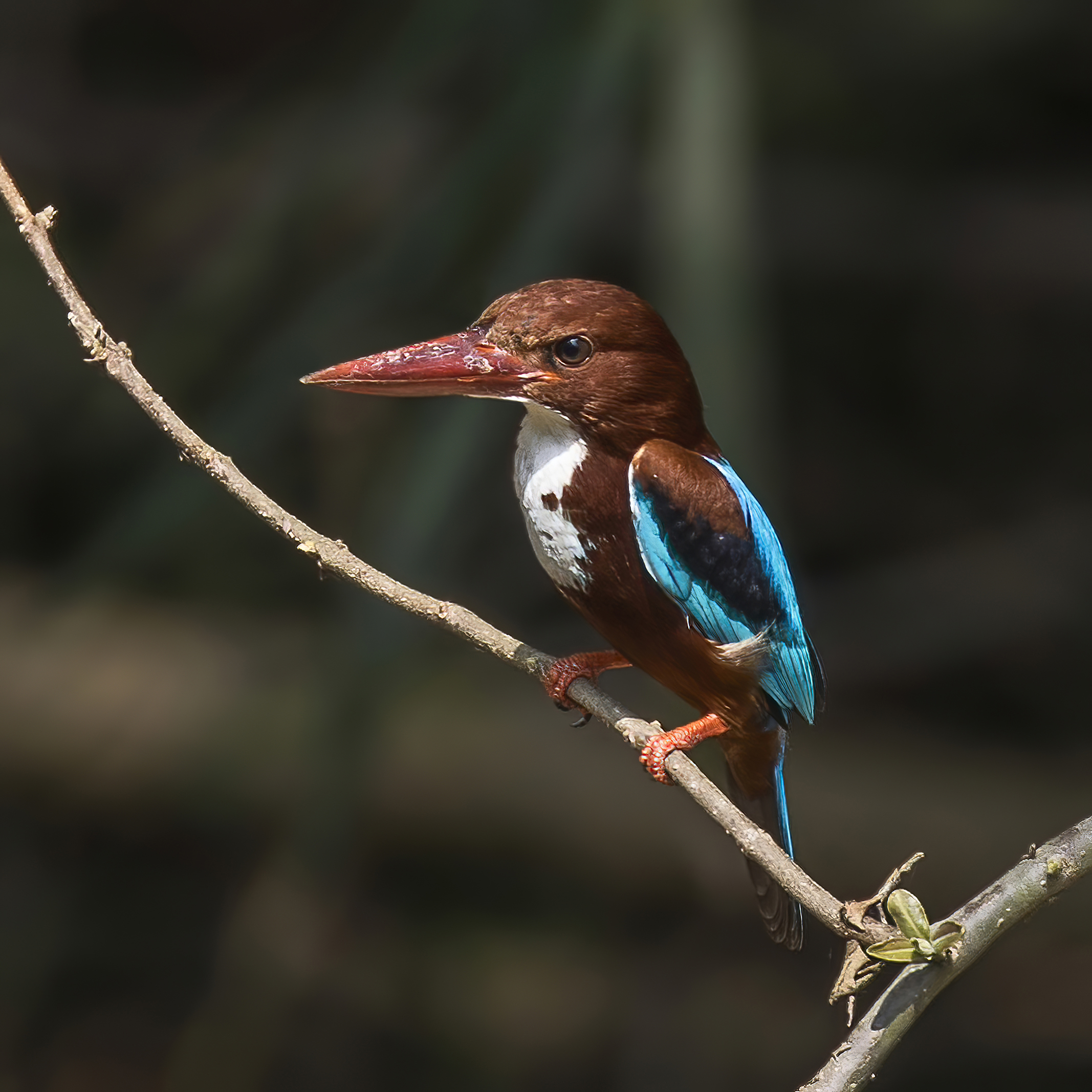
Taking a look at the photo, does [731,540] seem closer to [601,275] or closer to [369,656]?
[369,656]

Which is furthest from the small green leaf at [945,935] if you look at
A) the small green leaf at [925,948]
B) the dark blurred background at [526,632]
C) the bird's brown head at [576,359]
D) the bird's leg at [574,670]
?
the dark blurred background at [526,632]

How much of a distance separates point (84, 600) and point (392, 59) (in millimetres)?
1364

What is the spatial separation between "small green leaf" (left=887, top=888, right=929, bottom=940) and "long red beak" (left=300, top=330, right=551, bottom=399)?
2.50 feet

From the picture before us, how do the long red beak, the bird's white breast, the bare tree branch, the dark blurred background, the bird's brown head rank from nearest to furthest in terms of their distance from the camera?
the bare tree branch, the long red beak, the bird's brown head, the bird's white breast, the dark blurred background

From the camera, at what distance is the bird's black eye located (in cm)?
184

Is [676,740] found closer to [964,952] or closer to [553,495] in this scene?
[553,495]

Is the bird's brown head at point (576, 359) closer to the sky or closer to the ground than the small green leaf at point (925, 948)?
closer to the sky

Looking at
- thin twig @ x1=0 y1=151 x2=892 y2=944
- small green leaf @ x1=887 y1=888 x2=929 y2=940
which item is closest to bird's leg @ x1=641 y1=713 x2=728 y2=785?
thin twig @ x1=0 y1=151 x2=892 y2=944

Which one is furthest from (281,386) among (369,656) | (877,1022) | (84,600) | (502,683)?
(877,1022)

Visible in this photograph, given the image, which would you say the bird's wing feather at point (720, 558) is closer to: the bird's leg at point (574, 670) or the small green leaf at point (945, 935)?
the bird's leg at point (574, 670)

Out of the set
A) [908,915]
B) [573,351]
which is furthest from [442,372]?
[908,915]

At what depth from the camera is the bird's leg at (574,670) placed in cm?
195

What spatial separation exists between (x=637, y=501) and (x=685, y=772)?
1.29 feet

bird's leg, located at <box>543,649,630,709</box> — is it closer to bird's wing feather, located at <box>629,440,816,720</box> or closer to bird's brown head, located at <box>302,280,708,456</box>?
bird's wing feather, located at <box>629,440,816,720</box>
